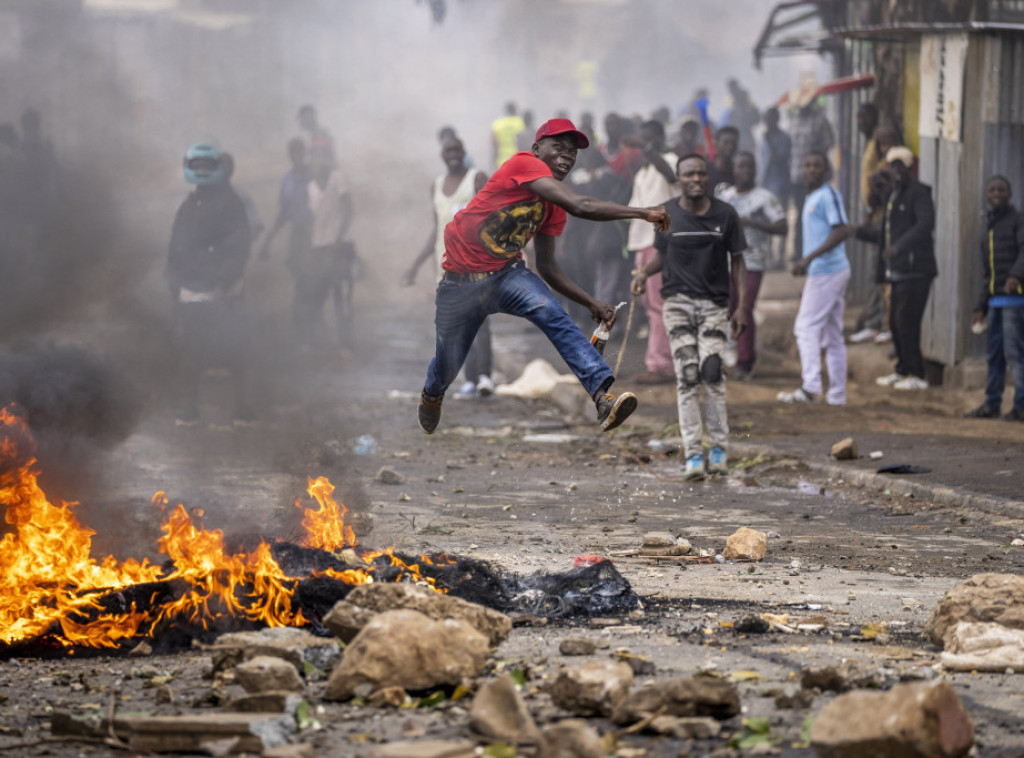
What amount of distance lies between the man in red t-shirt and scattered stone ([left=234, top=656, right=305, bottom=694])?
94.4 inches

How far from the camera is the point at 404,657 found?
4.21 meters

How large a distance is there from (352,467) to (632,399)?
3.51m

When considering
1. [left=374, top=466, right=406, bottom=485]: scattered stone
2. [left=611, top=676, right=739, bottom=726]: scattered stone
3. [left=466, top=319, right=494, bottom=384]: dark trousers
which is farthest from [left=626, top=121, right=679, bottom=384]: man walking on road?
[left=611, top=676, right=739, bottom=726]: scattered stone

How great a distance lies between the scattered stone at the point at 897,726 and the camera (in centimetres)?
337

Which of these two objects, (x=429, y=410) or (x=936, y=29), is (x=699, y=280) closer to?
(x=429, y=410)

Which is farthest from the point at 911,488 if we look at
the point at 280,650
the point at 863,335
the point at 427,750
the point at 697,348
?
the point at 863,335

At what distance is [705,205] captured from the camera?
28.1ft

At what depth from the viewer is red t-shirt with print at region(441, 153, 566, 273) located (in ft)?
20.6

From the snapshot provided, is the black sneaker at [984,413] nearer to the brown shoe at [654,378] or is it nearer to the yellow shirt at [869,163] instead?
the brown shoe at [654,378]

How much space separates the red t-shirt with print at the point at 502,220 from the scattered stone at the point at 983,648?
2.81 metres

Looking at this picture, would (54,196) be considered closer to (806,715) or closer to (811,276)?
(811,276)

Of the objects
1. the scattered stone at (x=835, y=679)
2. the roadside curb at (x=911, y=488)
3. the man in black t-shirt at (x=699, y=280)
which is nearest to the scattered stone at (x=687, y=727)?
the scattered stone at (x=835, y=679)

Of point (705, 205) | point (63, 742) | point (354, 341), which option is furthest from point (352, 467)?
point (354, 341)

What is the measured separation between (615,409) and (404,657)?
7.61 ft
